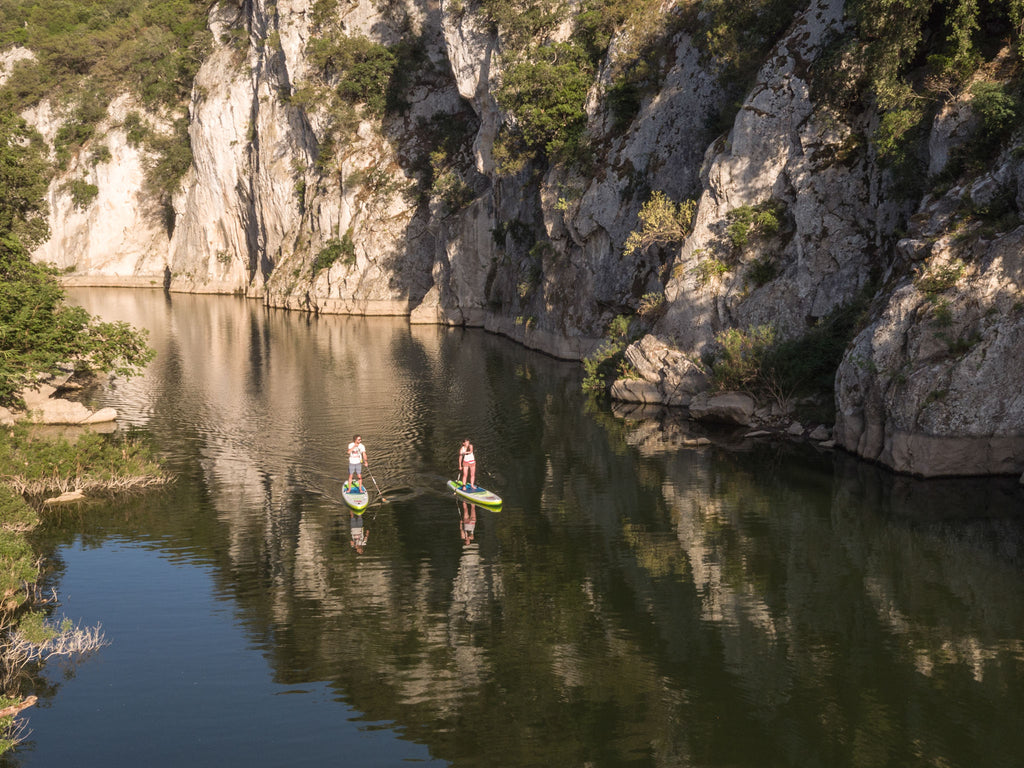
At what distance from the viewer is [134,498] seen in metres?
28.7

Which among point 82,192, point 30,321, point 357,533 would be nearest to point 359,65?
point 82,192

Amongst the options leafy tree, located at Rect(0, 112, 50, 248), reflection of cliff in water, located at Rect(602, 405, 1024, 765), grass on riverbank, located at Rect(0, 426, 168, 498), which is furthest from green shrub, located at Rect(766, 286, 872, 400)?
leafy tree, located at Rect(0, 112, 50, 248)

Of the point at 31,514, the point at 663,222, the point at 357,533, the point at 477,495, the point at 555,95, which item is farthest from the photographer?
the point at 555,95

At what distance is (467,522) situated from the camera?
87.2 ft

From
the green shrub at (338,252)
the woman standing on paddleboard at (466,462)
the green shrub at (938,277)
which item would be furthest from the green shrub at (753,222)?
the green shrub at (338,252)

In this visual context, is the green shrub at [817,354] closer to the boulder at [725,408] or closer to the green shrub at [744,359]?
the green shrub at [744,359]

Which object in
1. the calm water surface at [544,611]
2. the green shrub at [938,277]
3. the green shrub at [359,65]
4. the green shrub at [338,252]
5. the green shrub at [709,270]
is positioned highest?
the green shrub at [359,65]

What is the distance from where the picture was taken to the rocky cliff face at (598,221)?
2938cm

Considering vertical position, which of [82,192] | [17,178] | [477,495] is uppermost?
[82,192]

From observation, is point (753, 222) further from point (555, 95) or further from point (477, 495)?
point (555, 95)

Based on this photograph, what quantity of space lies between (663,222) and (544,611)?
94.3 feet

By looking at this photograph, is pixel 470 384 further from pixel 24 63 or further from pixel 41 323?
pixel 24 63

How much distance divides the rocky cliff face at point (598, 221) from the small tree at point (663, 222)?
1.06 m

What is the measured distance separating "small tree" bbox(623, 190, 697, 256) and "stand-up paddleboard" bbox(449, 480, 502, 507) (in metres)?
19.8
